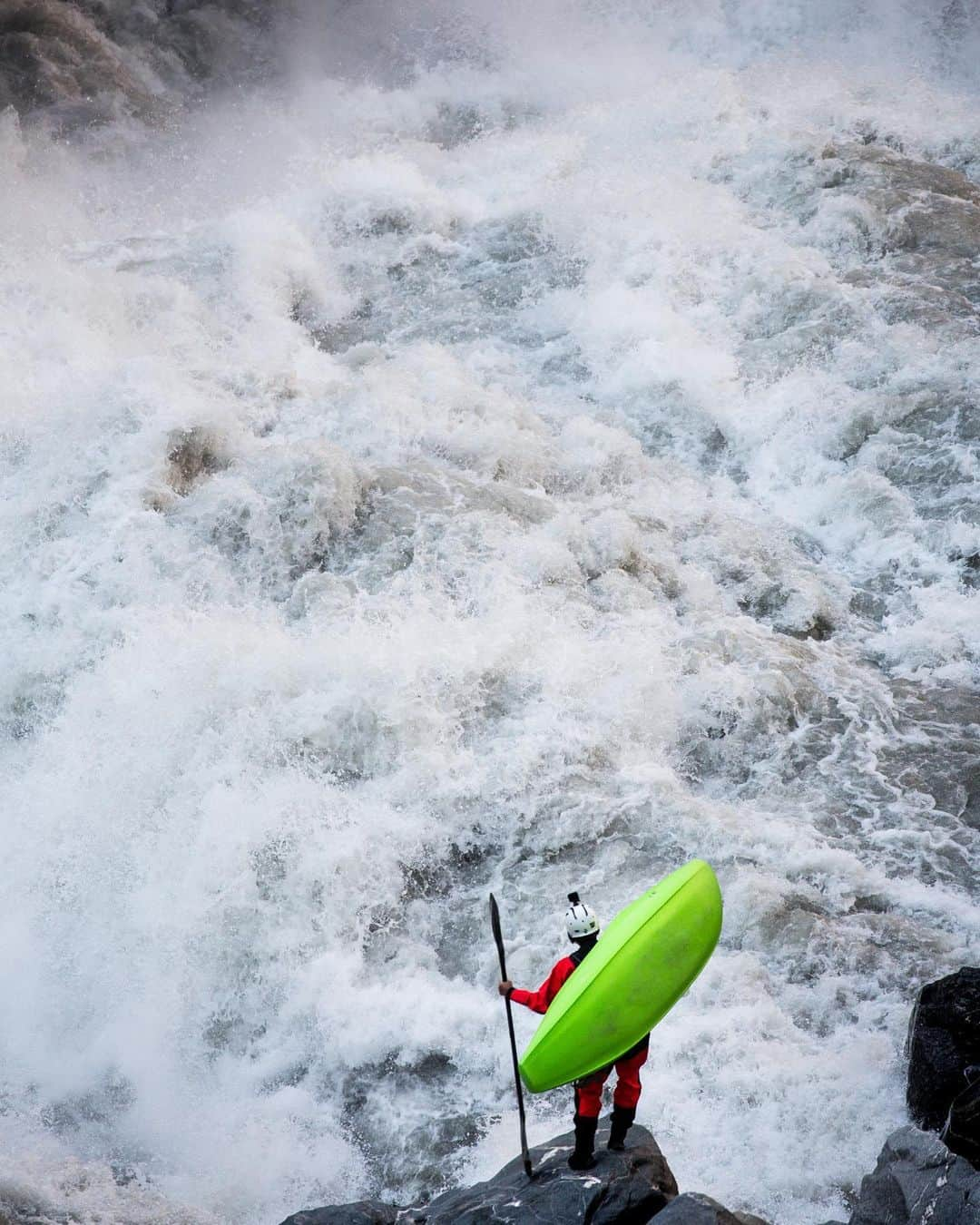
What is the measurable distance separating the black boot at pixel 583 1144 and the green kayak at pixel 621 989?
0.16 m

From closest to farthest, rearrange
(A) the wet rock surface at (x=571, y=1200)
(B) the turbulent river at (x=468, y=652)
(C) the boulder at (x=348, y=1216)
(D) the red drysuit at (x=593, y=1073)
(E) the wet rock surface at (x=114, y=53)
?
(A) the wet rock surface at (x=571, y=1200) < (D) the red drysuit at (x=593, y=1073) < (C) the boulder at (x=348, y=1216) < (B) the turbulent river at (x=468, y=652) < (E) the wet rock surface at (x=114, y=53)

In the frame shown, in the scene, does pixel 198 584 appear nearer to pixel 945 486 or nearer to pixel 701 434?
pixel 701 434

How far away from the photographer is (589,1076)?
2.79 meters

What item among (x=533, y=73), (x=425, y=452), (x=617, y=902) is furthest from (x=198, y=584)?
(x=533, y=73)

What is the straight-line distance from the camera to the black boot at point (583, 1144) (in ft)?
9.26

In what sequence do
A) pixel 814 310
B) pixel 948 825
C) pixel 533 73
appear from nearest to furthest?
pixel 948 825 → pixel 814 310 → pixel 533 73

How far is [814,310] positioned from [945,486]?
2.17 metres

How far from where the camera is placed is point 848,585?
6.29m

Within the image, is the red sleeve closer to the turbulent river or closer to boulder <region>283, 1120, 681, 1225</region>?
boulder <region>283, 1120, 681, 1225</region>

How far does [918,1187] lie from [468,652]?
127 inches

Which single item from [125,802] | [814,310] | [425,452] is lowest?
[125,802]

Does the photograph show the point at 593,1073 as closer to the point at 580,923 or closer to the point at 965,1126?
the point at 580,923

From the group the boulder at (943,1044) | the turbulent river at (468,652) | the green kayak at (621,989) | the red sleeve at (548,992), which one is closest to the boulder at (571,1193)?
the green kayak at (621,989)

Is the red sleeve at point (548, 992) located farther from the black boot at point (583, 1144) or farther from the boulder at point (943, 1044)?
the boulder at point (943, 1044)
